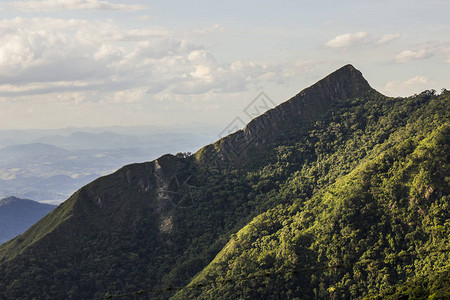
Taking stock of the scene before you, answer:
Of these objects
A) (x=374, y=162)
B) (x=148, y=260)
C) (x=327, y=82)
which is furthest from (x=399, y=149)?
(x=148, y=260)

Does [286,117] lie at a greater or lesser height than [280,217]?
Result: greater

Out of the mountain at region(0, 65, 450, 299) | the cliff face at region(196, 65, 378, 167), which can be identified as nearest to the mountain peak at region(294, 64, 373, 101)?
the cliff face at region(196, 65, 378, 167)

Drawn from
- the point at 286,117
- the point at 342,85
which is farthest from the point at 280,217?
the point at 342,85

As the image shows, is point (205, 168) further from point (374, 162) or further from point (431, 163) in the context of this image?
point (431, 163)

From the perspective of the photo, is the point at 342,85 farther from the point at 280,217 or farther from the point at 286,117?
the point at 280,217

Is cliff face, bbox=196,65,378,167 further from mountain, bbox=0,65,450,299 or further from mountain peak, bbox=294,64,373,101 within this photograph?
mountain, bbox=0,65,450,299

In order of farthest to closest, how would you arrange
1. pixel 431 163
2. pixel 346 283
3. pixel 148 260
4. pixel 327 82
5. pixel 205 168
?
pixel 327 82 → pixel 205 168 → pixel 148 260 → pixel 431 163 → pixel 346 283
